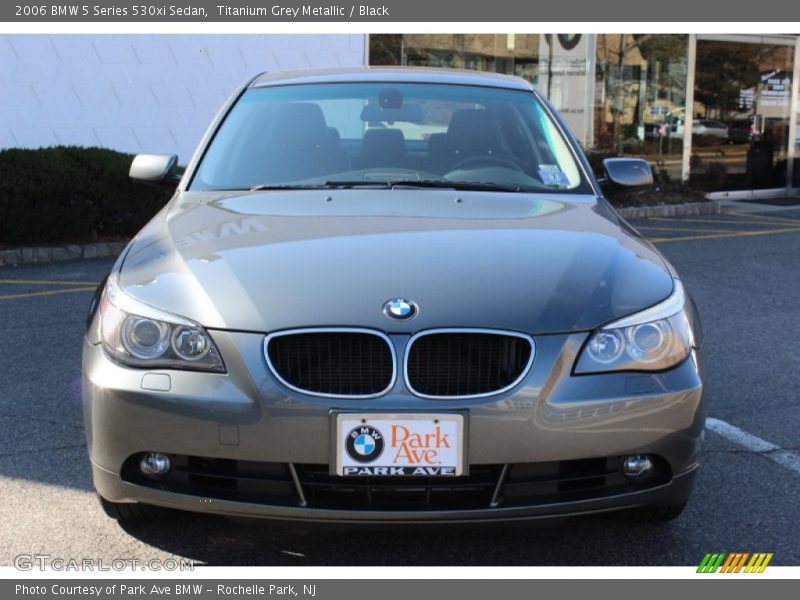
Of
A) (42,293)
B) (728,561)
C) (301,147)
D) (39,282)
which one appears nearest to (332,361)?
(728,561)

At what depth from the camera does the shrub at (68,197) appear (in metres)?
9.49

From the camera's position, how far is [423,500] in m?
2.74

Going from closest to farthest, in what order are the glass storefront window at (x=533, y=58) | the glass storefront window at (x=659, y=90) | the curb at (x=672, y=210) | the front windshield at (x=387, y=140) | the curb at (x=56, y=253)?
the front windshield at (x=387, y=140), the curb at (x=56, y=253), the curb at (x=672, y=210), the glass storefront window at (x=533, y=58), the glass storefront window at (x=659, y=90)

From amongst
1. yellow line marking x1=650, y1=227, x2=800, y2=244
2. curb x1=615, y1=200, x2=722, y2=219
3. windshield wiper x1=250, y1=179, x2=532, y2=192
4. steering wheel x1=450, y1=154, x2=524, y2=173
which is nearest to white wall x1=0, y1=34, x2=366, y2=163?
curb x1=615, y1=200, x2=722, y2=219

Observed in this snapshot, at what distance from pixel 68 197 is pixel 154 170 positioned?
228 inches

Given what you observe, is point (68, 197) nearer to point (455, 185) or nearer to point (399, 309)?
point (455, 185)

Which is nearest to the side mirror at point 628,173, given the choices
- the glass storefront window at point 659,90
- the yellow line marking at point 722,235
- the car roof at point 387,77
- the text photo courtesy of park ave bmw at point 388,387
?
the text photo courtesy of park ave bmw at point 388,387

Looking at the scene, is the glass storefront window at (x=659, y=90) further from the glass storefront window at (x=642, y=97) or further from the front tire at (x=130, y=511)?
the front tire at (x=130, y=511)

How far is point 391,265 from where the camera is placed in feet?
9.82

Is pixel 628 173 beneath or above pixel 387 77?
beneath

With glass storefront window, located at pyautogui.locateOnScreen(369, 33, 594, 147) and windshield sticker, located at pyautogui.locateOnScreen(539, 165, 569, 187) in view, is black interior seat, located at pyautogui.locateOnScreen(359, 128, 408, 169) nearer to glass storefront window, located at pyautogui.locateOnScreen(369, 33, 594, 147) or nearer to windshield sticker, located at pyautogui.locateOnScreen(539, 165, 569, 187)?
windshield sticker, located at pyautogui.locateOnScreen(539, 165, 569, 187)

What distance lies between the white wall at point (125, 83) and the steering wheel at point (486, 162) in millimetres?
8813

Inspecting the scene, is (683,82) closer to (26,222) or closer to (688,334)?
(26,222)

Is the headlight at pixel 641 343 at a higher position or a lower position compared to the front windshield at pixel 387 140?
lower
